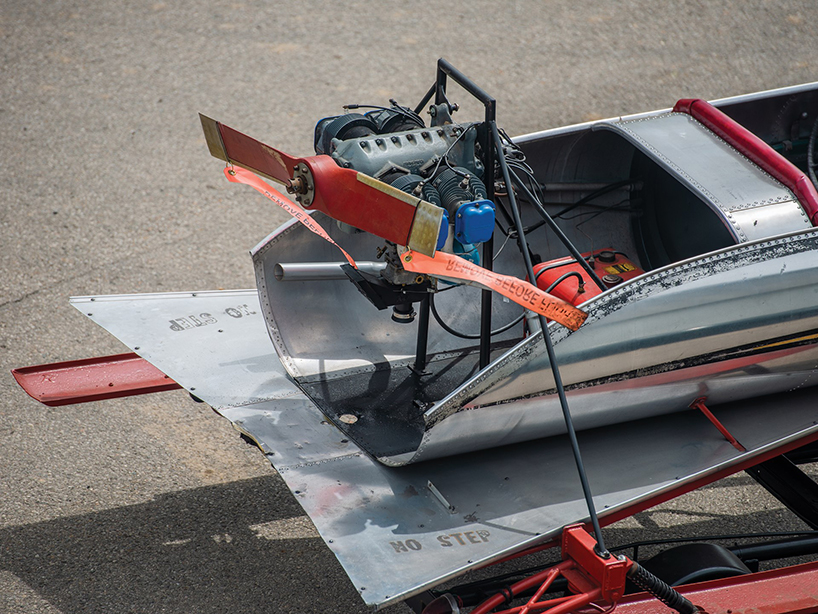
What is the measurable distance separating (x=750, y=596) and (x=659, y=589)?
54 centimetres

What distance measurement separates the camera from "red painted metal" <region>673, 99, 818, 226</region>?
3.45 meters

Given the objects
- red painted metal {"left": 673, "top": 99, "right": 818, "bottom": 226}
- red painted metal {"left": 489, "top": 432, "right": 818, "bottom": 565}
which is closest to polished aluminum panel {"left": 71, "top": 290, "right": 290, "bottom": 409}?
red painted metal {"left": 489, "top": 432, "right": 818, "bottom": 565}

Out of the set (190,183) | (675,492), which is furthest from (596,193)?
(190,183)

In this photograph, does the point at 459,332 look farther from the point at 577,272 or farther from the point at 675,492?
the point at 675,492

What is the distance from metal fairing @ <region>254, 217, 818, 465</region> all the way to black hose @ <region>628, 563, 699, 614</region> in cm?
72

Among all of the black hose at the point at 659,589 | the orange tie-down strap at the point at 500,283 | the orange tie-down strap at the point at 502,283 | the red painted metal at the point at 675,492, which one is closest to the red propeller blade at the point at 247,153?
the orange tie-down strap at the point at 500,283

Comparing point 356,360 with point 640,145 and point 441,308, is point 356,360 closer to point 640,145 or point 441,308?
point 441,308

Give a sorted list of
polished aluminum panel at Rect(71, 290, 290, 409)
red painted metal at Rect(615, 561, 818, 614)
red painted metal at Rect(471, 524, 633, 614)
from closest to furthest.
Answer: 1. red painted metal at Rect(471, 524, 633, 614)
2. red painted metal at Rect(615, 561, 818, 614)
3. polished aluminum panel at Rect(71, 290, 290, 409)

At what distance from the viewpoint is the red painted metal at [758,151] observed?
3.45 m

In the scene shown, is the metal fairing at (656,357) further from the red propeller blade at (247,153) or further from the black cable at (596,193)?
the black cable at (596,193)

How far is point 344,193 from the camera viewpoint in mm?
2926

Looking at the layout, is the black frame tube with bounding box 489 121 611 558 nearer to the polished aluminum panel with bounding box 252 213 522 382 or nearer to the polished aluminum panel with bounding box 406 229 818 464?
the polished aluminum panel with bounding box 406 229 818 464

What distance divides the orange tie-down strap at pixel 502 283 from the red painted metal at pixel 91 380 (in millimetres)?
1622

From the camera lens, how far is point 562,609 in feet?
8.83
